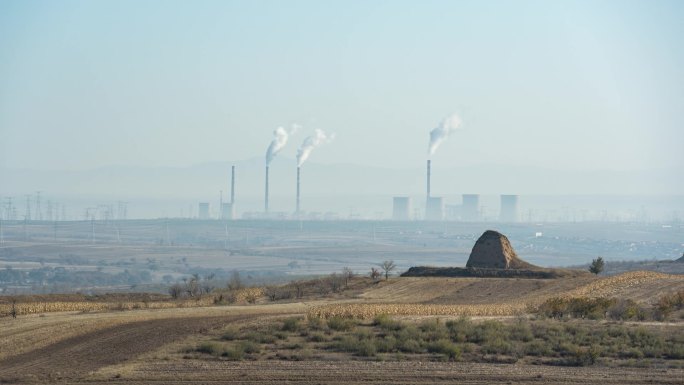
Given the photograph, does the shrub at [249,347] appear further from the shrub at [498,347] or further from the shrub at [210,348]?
the shrub at [498,347]

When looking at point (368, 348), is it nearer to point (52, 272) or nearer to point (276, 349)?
point (276, 349)

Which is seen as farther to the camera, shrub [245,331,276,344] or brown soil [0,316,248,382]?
shrub [245,331,276,344]

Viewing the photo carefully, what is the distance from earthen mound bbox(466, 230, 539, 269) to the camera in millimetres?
67562

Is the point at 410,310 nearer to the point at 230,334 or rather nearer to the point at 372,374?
the point at 230,334

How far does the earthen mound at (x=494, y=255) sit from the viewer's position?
67.6 m

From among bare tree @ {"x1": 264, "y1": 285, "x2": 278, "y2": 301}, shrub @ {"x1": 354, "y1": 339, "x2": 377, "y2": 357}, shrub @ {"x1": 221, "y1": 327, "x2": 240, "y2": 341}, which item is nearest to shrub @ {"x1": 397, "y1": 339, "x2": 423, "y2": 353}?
shrub @ {"x1": 354, "y1": 339, "x2": 377, "y2": 357}

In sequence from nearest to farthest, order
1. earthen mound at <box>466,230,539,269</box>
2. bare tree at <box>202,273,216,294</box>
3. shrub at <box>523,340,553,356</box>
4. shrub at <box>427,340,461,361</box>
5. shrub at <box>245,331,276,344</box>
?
1. shrub at <box>427,340,461,361</box>
2. shrub at <box>523,340,553,356</box>
3. shrub at <box>245,331,276,344</box>
4. bare tree at <box>202,273,216,294</box>
5. earthen mound at <box>466,230,539,269</box>

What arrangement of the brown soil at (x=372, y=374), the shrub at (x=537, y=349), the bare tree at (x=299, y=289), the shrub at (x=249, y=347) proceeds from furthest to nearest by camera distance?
the bare tree at (x=299, y=289)
the shrub at (x=537, y=349)
the shrub at (x=249, y=347)
the brown soil at (x=372, y=374)

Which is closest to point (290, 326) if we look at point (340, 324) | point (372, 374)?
point (340, 324)

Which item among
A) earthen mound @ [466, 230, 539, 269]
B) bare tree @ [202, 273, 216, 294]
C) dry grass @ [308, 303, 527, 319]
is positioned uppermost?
earthen mound @ [466, 230, 539, 269]

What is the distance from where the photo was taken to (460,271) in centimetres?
6575

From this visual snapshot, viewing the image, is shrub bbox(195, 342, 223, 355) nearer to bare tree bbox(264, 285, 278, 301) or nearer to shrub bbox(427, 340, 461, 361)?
shrub bbox(427, 340, 461, 361)

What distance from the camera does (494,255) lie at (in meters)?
68.2

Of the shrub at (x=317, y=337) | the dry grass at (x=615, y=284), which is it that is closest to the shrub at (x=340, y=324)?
the shrub at (x=317, y=337)
